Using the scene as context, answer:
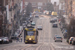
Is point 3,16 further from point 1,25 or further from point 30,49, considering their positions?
point 30,49

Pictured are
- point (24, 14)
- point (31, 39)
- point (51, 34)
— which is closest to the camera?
point (31, 39)

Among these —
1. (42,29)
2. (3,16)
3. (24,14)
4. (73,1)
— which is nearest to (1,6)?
(3,16)

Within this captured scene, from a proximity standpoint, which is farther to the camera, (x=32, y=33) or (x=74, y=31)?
(x=74, y=31)

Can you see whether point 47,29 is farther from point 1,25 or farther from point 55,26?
point 1,25

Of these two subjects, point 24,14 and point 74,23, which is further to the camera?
point 24,14

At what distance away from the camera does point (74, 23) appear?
99.4 meters

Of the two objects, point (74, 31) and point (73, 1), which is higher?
point (73, 1)

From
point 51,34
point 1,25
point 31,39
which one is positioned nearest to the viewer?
point 31,39

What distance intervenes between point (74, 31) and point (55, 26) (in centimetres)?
3424

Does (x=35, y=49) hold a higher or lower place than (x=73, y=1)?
lower

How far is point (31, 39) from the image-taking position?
169ft

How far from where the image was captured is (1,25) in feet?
294

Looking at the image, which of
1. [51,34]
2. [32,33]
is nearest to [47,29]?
[51,34]

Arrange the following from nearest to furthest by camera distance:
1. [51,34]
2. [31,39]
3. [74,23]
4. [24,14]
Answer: [31,39] < [74,23] < [51,34] < [24,14]
